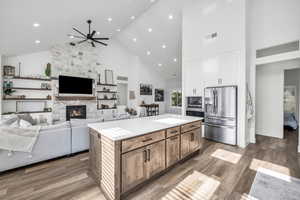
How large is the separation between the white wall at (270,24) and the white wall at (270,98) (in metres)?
0.97

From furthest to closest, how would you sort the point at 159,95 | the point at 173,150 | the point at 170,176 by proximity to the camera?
the point at 159,95 < the point at 173,150 < the point at 170,176

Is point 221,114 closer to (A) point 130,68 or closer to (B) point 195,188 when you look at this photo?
(B) point 195,188

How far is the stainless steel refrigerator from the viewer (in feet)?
12.8

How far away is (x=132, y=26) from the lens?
284 inches

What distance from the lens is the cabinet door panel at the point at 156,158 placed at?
208cm

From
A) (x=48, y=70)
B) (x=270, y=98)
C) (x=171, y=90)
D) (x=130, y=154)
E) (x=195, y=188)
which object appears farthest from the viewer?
(x=171, y=90)

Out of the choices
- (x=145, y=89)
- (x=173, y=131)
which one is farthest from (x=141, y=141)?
(x=145, y=89)

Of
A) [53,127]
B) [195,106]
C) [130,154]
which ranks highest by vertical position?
[195,106]

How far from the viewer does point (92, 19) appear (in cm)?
502

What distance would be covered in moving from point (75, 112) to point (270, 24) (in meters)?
8.13

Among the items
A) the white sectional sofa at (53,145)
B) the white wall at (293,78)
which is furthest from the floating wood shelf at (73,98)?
the white wall at (293,78)

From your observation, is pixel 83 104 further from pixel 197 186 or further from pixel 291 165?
pixel 291 165

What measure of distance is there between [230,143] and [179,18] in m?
5.23

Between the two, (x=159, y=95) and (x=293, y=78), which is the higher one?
(x=293, y=78)
